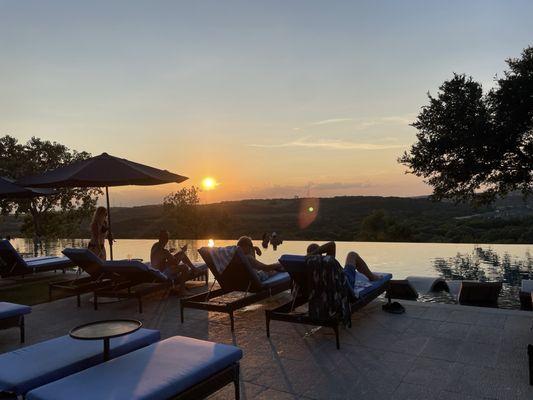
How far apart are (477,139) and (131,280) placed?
13308 millimetres

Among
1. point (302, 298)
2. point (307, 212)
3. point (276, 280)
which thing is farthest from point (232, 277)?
point (307, 212)

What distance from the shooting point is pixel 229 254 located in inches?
237

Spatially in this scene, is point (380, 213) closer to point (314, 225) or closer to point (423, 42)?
point (314, 225)

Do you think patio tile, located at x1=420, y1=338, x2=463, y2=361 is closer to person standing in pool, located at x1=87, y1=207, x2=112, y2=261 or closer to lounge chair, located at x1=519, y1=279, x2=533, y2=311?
lounge chair, located at x1=519, y1=279, x2=533, y2=311

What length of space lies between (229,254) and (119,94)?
26.7ft

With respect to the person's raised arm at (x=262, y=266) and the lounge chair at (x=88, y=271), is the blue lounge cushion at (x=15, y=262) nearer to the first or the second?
the lounge chair at (x=88, y=271)

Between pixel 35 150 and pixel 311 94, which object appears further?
pixel 35 150

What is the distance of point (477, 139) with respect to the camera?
50.3ft

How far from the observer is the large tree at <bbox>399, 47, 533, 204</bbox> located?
48.8 feet

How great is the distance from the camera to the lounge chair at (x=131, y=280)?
6.66 meters

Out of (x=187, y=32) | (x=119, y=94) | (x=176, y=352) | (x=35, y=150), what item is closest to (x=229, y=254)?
(x=176, y=352)

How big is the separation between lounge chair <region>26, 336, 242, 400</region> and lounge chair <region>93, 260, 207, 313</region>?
133 inches

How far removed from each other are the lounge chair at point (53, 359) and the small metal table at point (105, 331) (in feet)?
0.70

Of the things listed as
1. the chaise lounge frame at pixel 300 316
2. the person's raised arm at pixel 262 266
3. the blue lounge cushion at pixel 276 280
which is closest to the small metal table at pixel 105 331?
the chaise lounge frame at pixel 300 316
